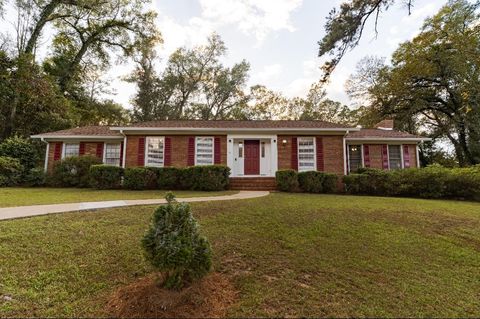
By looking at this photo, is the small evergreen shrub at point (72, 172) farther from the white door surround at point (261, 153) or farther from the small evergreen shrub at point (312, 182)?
the small evergreen shrub at point (312, 182)

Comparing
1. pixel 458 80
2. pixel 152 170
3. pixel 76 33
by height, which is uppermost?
pixel 76 33

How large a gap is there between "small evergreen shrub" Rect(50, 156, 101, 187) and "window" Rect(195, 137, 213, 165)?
4817 millimetres

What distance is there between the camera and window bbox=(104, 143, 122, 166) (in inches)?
539

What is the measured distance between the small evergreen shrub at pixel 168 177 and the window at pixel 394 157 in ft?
38.4

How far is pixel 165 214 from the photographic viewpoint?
2.64 m

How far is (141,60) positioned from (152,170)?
19.7m

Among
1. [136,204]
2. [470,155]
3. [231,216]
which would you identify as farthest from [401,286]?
[470,155]

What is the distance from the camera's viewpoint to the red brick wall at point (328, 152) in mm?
12520

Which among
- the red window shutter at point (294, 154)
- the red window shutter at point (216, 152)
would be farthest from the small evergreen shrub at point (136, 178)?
the red window shutter at point (294, 154)

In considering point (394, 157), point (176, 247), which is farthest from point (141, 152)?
point (394, 157)

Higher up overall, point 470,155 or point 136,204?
point 470,155

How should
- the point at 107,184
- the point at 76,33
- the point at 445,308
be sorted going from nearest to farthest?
1. the point at 445,308
2. the point at 107,184
3. the point at 76,33

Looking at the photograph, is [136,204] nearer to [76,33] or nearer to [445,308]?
[445,308]

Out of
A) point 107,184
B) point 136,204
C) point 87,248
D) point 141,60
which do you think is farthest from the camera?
point 141,60
